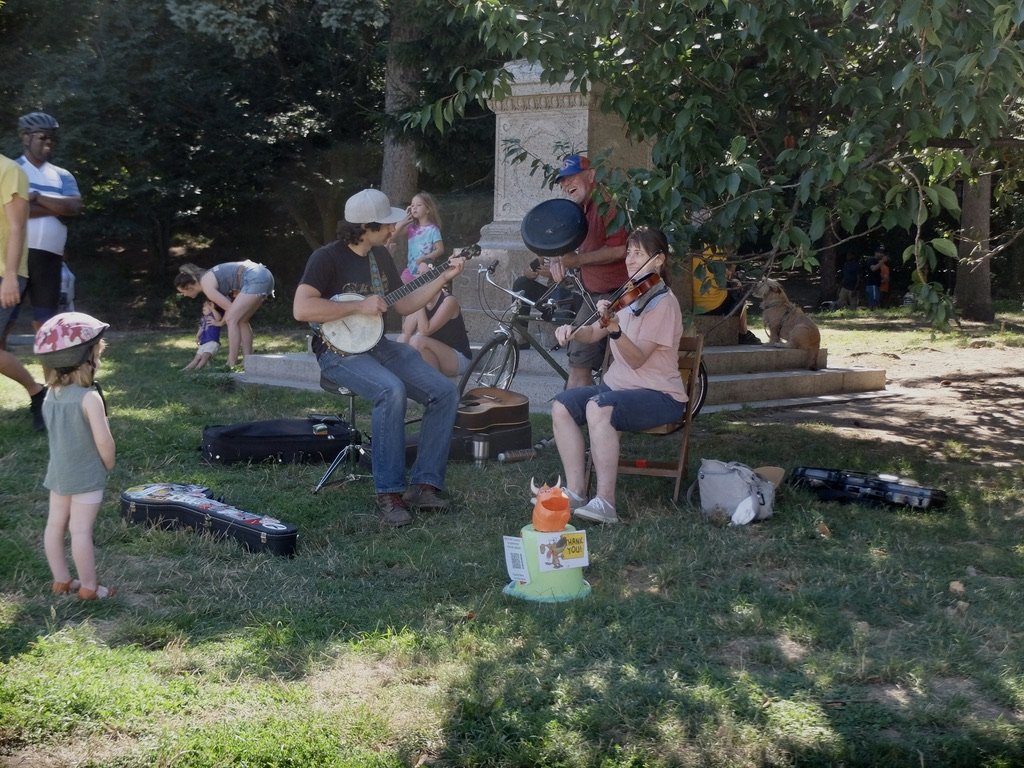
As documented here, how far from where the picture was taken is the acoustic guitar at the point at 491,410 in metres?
7.40

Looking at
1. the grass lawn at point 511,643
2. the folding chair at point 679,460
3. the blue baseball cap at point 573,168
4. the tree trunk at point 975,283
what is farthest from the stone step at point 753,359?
the tree trunk at point 975,283

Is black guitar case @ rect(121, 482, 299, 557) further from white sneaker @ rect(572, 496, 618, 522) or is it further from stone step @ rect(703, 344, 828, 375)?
stone step @ rect(703, 344, 828, 375)

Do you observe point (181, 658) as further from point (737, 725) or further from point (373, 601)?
point (737, 725)

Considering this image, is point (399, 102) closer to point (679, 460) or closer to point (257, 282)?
point (257, 282)

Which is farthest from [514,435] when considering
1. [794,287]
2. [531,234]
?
[794,287]

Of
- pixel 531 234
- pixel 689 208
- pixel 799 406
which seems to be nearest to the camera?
pixel 689 208

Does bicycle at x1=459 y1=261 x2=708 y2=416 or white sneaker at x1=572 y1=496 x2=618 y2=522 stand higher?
bicycle at x1=459 y1=261 x2=708 y2=416

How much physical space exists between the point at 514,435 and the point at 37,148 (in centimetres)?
360

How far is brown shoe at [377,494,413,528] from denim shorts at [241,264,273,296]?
5990 mm

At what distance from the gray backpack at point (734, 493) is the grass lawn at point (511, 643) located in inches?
3.8

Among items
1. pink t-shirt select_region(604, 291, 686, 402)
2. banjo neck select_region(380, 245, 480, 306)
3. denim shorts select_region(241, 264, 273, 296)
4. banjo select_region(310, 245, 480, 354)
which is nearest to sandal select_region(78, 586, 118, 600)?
banjo select_region(310, 245, 480, 354)

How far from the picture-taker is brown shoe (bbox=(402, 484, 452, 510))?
19.9 feet

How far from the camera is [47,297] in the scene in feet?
25.1

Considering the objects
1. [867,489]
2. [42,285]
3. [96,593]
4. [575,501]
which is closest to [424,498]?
[575,501]
